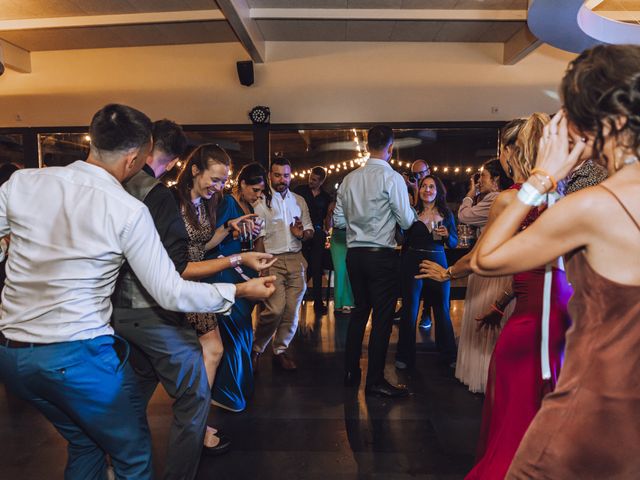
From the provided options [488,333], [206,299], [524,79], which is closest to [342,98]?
[524,79]

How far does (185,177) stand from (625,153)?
1986 mm

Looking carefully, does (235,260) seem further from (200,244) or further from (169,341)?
(200,244)

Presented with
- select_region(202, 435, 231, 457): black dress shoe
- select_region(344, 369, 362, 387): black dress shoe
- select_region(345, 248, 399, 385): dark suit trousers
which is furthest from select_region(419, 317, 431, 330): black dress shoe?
select_region(202, 435, 231, 457): black dress shoe

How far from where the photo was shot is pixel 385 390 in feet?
9.88

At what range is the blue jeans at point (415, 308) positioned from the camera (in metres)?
3.53

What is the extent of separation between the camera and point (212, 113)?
6484 mm

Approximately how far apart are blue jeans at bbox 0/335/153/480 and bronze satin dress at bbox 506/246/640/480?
1.10m

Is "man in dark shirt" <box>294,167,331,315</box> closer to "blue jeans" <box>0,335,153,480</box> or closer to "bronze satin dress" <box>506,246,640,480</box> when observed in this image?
"blue jeans" <box>0,335,153,480</box>

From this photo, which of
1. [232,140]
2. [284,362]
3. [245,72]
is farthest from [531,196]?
[232,140]

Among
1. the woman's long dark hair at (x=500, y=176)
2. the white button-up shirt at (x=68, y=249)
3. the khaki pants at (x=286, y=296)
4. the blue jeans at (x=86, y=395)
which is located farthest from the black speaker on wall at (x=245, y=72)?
the blue jeans at (x=86, y=395)

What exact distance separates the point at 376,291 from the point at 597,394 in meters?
2.05

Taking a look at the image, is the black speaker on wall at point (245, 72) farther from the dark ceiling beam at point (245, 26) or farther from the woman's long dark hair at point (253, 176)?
the woman's long dark hair at point (253, 176)

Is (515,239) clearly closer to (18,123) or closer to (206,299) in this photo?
(206,299)

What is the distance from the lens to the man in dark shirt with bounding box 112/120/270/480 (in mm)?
1674
